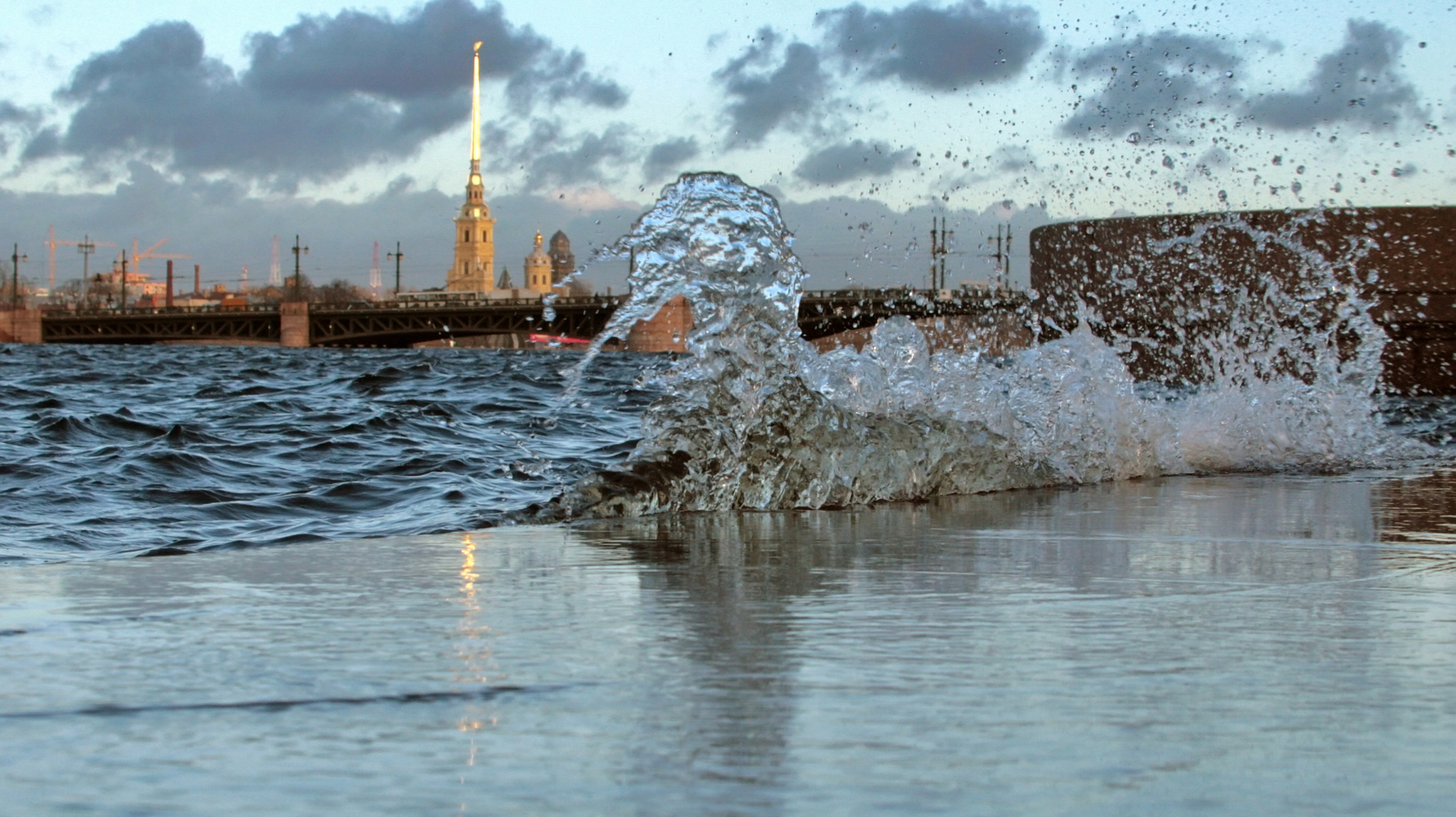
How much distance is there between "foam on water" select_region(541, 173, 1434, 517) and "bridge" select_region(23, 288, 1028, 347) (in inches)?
1975

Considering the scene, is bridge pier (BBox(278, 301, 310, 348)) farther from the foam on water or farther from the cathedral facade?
the cathedral facade

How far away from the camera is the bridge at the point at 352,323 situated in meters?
64.8

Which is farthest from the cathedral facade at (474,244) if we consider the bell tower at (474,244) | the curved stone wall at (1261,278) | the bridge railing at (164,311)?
the curved stone wall at (1261,278)

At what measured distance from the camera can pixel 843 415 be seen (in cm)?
554

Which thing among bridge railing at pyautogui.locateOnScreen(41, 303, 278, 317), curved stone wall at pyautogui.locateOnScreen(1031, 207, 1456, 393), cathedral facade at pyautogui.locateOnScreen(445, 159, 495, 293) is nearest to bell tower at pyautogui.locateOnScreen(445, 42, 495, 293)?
cathedral facade at pyautogui.locateOnScreen(445, 159, 495, 293)

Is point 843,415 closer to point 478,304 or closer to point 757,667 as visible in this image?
point 757,667


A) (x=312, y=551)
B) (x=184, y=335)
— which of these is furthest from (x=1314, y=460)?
(x=184, y=335)

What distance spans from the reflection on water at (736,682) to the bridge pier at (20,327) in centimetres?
8996

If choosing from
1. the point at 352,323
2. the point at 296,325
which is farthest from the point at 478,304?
the point at 296,325

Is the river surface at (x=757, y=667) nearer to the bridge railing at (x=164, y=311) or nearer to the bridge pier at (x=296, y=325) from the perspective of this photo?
the bridge pier at (x=296, y=325)

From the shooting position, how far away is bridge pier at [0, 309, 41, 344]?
8406cm

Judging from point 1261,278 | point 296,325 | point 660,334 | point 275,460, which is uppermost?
point 296,325

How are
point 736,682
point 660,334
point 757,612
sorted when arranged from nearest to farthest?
point 736,682 → point 757,612 → point 660,334

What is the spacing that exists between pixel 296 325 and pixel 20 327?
21.1 meters
